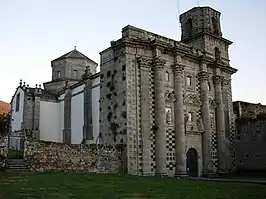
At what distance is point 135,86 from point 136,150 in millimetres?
4351

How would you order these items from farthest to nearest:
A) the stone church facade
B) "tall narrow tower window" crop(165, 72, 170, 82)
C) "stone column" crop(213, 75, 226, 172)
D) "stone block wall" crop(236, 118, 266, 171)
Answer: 1. "stone block wall" crop(236, 118, 266, 171)
2. "stone column" crop(213, 75, 226, 172)
3. "tall narrow tower window" crop(165, 72, 170, 82)
4. the stone church facade

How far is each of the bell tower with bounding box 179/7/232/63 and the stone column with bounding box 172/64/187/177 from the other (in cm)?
473

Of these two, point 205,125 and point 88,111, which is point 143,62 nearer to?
point 205,125

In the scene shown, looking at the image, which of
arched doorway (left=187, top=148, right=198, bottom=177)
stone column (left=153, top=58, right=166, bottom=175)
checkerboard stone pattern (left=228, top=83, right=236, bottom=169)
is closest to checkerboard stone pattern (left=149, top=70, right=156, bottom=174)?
stone column (left=153, top=58, right=166, bottom=175)

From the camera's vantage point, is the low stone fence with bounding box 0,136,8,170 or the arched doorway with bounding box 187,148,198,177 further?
the arched doorway with bounding box 187,148,198,177

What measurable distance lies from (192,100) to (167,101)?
113 inches

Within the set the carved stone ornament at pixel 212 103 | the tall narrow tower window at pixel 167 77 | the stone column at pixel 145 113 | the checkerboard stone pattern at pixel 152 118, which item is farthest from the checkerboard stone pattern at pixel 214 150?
the stone column at pixel 145 113

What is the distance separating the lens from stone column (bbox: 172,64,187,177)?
24016 mm

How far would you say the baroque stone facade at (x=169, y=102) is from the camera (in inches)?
902

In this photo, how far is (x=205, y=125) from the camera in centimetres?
2703

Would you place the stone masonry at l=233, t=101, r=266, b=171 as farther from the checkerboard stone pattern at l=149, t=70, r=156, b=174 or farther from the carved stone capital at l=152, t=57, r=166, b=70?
the carved stone capital at l=152, t=57, r=166, b=70

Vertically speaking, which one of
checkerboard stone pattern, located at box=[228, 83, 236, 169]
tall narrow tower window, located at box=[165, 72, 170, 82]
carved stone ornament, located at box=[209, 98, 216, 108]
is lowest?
checkerboard stone pattern, located at box=[228, 83, 236, 169]

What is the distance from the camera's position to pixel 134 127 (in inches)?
889

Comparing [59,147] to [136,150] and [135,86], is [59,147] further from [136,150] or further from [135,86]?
[135,86]
